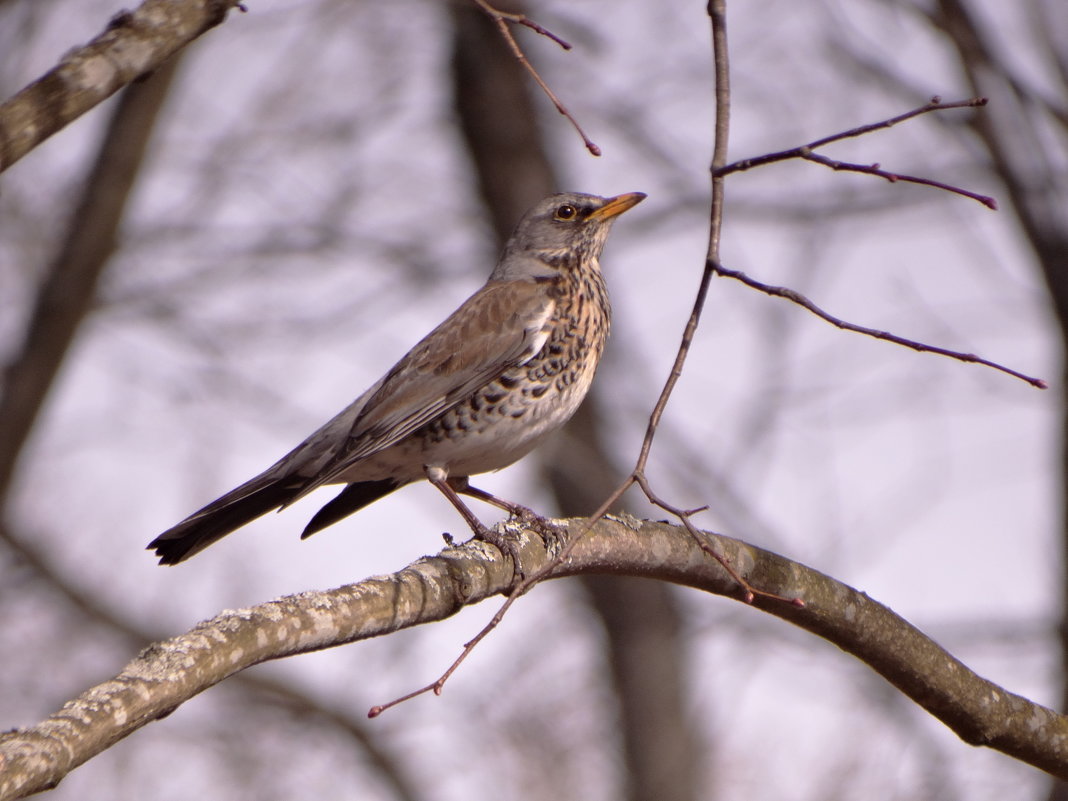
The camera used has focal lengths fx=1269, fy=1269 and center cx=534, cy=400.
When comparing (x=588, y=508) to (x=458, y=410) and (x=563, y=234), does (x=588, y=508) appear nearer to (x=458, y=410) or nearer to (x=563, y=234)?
(x=563, y=234)

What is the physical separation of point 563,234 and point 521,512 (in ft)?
5.18

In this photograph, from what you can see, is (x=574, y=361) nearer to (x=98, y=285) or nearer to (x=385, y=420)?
(x=385, y=420)

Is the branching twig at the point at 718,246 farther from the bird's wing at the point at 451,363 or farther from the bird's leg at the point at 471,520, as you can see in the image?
the bird's wing at the point at 451,363

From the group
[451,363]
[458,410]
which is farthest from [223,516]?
[451,363]

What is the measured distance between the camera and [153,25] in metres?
3.27

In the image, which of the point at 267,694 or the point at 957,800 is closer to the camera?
the point at 957,800

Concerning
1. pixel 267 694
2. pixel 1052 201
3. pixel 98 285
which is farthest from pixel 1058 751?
pixel 267 694


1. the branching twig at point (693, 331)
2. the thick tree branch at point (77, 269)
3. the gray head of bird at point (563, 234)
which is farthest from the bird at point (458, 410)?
the thick tree branch at point (77, 269)

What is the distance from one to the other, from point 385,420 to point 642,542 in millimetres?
1441

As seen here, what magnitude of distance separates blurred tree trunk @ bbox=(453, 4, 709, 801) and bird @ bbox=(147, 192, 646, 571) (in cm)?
575

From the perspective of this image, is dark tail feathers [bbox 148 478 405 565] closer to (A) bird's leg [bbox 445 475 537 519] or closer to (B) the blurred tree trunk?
(A) bird's leg [bbox 445 475 537 519]

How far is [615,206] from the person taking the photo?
5.71m

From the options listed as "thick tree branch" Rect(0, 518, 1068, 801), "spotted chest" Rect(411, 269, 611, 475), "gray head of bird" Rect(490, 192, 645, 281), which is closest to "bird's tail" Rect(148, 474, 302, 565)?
"spotted chest" Rect(411, 269, 611, 475)

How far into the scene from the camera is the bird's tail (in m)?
4.25
